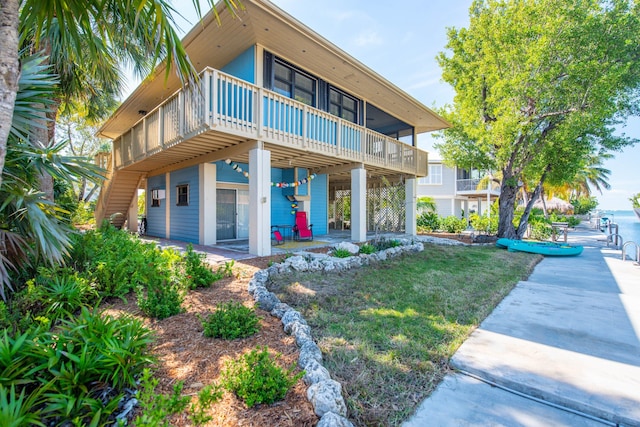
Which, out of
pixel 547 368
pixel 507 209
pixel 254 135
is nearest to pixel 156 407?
pixel 547 368

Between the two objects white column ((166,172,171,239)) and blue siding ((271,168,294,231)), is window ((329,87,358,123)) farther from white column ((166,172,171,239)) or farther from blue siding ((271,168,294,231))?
white column ((166,172,171,239))

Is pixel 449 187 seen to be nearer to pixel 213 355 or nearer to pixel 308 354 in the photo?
pixel 308 354

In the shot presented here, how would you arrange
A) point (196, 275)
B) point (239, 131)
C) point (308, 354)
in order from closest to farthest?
point (308, 354) → point (196, 275) → point (239, 131)

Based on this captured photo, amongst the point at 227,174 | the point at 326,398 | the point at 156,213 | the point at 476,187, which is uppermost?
the point at 476,187

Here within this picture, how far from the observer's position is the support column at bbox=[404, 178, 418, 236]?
43.4 ft

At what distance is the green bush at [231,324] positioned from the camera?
298 centimetres

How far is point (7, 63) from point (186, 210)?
8429mm

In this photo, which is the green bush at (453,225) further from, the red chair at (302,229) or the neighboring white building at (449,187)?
the red chair at (302,229)

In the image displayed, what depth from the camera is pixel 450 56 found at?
41.1 feet

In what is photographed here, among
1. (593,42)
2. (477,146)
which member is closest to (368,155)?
(477,146)

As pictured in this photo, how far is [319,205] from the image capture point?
12.7 m

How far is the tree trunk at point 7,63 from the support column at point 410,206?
42.3ft

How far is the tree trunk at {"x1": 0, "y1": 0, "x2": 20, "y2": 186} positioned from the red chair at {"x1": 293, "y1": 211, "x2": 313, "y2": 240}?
26.6 feet

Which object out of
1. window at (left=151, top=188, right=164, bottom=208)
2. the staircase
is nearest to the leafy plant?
window at (left=151, top=188, right=164, bottom=208)
